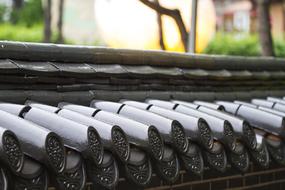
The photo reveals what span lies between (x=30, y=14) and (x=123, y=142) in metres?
19.1

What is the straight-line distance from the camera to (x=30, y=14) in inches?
845

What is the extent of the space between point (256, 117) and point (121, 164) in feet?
5.91

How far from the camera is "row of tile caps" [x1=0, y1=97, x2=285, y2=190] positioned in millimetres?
2613

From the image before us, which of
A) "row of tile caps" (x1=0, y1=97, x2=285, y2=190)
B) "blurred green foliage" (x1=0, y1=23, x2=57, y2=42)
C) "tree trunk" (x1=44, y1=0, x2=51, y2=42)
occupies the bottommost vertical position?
"row of tile caps" (x1=0, y1=97, x2=285, y2=190)

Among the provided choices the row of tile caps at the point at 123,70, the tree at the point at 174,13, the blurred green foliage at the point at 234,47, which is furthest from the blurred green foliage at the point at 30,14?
the row of tile caps at the point at 123,70

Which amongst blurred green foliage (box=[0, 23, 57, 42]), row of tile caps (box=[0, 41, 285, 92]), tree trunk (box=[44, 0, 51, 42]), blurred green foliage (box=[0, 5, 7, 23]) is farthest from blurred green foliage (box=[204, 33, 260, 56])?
row of tile caps (box=[0, 41, 285, 92])

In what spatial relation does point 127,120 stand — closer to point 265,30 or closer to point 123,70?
point 123,70

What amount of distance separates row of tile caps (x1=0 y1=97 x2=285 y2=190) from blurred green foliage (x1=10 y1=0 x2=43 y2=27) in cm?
1736

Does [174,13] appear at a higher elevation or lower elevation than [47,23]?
higher

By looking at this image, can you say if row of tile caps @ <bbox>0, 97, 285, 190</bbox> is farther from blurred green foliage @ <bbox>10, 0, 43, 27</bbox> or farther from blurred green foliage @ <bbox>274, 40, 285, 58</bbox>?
blurred green foliage @ <bbox>10, 0, 43, 27</bbox>

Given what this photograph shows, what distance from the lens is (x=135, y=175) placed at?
318 centimetres

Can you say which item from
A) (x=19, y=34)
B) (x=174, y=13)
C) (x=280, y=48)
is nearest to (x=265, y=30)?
(x=174, y=13)

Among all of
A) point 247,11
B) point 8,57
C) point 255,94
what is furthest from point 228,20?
point 8,57

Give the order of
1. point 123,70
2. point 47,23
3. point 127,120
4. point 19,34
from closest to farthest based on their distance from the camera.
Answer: point 127,120
point 123,70
point 47,23
point 19,34
